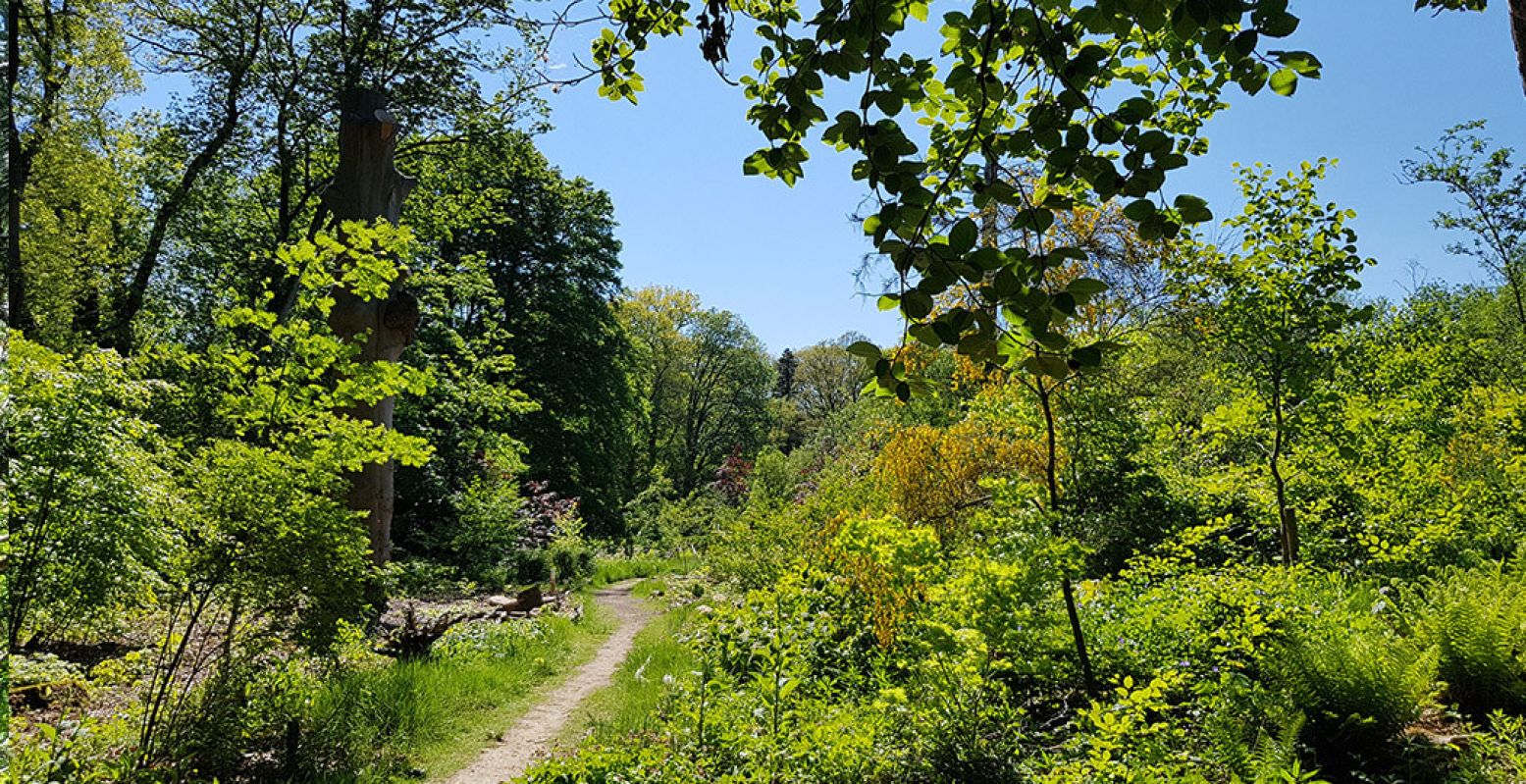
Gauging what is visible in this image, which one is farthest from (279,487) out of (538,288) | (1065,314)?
(538,288)

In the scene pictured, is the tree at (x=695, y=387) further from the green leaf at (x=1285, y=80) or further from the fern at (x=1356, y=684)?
the green leaf at (x=1285, y=80)

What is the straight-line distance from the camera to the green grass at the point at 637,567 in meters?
15.4

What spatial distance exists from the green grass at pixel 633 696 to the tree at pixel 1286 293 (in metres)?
4.72

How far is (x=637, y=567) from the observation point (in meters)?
17.3

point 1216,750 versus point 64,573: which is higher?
point 64,573

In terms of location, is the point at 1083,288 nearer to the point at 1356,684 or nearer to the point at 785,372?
the point at 1356,684

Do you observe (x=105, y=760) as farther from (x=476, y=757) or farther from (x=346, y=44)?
(x=346, y=44)

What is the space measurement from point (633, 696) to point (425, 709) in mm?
1564

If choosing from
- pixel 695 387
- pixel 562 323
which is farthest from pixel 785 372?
pixel 562 323

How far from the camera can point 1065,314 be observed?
0.97m

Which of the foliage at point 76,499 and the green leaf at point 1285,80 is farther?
the foliage at point 76,499

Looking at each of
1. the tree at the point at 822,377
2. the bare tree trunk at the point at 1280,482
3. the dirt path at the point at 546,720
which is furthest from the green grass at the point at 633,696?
the tree at the point at 822,377

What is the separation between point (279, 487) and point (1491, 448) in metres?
12.0

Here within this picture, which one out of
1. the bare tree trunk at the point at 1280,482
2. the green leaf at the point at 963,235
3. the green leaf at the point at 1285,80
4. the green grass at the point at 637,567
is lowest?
the green grass at the point at 637,567
